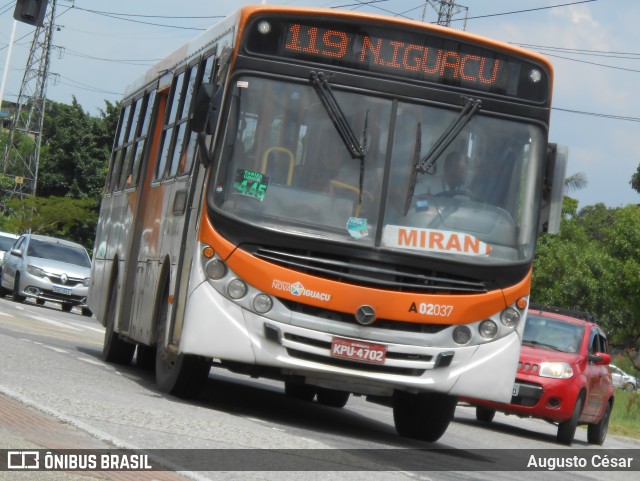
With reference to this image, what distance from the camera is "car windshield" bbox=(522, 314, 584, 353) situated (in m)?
19.7

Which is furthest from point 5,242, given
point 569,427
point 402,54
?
point 402,54

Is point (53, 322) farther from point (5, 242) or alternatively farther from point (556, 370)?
point (5, 242)

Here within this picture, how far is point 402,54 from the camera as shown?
38.5 ft

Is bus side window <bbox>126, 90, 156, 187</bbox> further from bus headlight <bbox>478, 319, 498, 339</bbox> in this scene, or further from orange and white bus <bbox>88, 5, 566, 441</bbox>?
bus headlight <bbox>478, 319, 498, 339</bbox>

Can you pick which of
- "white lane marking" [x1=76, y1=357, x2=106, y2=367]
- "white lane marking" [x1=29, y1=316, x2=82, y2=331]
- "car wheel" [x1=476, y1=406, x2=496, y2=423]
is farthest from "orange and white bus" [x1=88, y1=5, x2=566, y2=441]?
"white lane marking" [x1=29, y1=316, x2=82, y2=331]

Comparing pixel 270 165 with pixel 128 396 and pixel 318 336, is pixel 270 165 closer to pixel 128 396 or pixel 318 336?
pixel 318 336

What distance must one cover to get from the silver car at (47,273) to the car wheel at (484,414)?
14.6 meters

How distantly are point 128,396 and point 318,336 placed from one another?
6.32 feet

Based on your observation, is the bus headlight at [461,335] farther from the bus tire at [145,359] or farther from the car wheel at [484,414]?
the car wheel at [484,414]

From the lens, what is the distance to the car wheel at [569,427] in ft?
61.1

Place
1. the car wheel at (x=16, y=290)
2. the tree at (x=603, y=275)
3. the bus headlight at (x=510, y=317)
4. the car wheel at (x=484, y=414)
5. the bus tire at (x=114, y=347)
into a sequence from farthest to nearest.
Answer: the tree at (x=603, y=275) → the car wheel at (x=16, y=290) → the car wheel at (x=484, y=414) → the bus tire at (x=114, y=347) → the bus headlight at (x=510, y=317)

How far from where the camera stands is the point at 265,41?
1162 cm

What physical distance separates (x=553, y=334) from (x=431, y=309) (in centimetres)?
915

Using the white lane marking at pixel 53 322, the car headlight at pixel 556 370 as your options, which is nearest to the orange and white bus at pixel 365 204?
the car headlight at pixel 556 370
